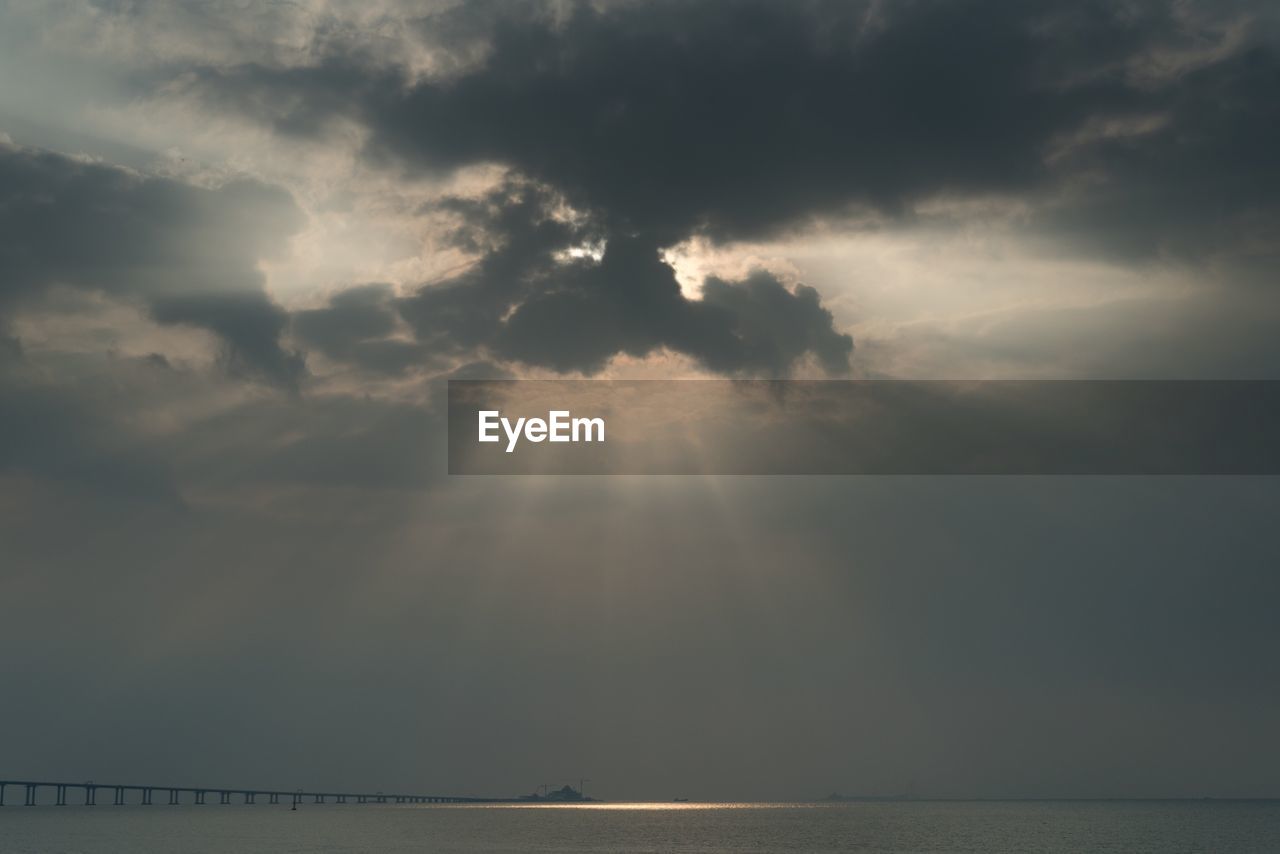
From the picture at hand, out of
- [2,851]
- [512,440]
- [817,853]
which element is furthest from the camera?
[817,853]

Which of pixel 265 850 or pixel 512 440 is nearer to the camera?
pixel 512 440

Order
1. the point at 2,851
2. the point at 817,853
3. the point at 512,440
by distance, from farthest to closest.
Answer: the point at 817,853, the point at 2,851, the point at 512,440

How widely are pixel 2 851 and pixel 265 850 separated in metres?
37.5

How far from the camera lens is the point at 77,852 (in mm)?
189500

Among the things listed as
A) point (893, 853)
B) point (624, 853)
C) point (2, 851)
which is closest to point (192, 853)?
point (2, 851)

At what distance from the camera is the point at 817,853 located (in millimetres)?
198625

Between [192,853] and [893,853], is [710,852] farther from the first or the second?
[192,853]

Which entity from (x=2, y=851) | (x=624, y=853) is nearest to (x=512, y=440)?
(x=624, y=853)

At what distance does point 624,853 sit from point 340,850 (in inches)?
1759

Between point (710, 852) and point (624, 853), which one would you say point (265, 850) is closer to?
point (624, 853)

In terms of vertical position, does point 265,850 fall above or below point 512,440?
below

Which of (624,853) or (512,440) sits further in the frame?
(624,853)

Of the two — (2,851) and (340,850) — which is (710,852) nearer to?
(340,850)

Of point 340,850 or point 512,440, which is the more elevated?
point 512,440
